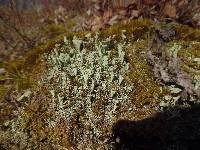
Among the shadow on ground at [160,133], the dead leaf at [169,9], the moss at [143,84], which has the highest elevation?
the dead leaf at [169,9]

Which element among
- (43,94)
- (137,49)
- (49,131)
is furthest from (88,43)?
(49,131)

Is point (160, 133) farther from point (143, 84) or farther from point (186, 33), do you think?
point (186, 33)

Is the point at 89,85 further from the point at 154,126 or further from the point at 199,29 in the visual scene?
the point at 199,29

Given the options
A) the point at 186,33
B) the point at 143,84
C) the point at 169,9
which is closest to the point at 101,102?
the point at 143,84

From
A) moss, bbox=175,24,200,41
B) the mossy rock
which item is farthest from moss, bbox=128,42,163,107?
moss, bbox=175,24,200,41

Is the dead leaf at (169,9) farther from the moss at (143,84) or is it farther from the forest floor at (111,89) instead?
the moss at (143,84)

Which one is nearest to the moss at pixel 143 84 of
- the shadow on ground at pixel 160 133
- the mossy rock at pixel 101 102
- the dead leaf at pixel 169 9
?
the mossy rock at pixel 101 102

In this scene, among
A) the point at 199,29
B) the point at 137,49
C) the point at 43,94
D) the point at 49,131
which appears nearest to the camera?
the point at 49,131
